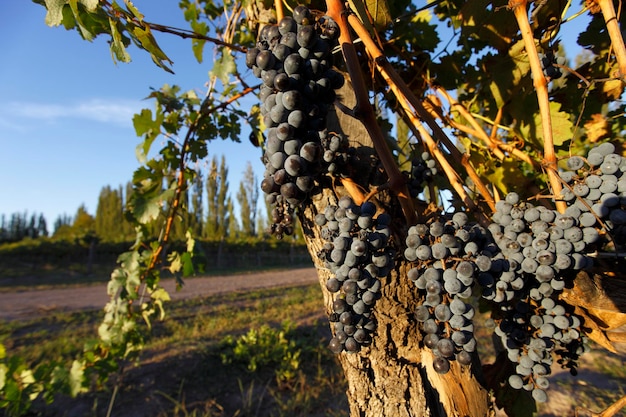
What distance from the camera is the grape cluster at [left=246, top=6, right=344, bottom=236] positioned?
2.76ft

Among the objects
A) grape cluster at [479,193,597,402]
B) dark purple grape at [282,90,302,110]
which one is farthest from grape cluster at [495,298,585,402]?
dark purple grape at [282,90,302,110]

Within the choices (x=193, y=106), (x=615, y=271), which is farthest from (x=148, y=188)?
(x=615, y=271)

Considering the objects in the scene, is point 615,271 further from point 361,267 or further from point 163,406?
point 163,406

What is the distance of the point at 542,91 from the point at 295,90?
1.94 feet

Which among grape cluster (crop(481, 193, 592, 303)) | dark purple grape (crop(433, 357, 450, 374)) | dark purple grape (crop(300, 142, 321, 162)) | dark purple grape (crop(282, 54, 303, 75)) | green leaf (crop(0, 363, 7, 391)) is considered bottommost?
green leaf (crop(0, 363, 7, 391))

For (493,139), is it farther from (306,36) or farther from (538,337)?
(306,36)

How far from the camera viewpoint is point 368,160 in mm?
1098

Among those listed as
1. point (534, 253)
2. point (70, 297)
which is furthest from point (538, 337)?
point (70, 297)

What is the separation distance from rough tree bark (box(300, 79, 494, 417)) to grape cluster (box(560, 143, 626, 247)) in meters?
0.41

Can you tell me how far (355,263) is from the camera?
803mm

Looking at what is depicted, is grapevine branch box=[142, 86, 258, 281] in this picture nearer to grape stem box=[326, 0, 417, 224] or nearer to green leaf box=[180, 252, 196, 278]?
green leaf box=[180, 252, 196, 278]

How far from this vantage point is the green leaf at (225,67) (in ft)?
5.33

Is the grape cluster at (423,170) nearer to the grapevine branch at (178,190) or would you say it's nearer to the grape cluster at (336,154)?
the grape cluster at (336,154)

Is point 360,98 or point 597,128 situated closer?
point 360,98
